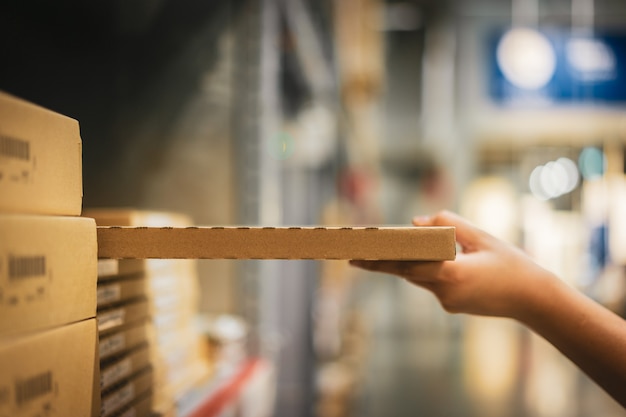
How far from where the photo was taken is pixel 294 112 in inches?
194

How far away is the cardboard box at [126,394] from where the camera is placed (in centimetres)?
98

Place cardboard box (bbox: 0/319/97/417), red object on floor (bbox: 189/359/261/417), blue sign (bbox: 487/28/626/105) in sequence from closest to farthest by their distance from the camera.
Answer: cardboard box (bbox: 0/319/97/417)
red object on floor (bbox: 189/359/261/417)
blue sign (bbox: 487/28/626/105)

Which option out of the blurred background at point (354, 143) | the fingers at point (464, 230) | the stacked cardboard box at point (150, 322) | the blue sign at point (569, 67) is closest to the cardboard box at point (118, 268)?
the stacked cardboard box at point (150, 322)

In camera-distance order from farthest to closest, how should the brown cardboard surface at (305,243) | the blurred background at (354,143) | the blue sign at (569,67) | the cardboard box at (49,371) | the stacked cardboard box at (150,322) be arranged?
the blue sign at (569,67)
the blurred background at (354,143)
the stacked cardboard box at (150,322)
the brown cardboard surface at (305,243)
the cardboard box at (49,371)

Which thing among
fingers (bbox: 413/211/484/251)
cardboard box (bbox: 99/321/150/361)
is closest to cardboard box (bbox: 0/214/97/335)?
cardboard box (bbox: 99/321/150/361)

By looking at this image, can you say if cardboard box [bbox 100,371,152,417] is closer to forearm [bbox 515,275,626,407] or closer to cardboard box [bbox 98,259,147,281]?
cardboard box [bbox 98,259,147,281]

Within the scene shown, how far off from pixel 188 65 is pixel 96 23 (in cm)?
60

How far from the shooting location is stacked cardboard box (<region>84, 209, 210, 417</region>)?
101 centimetres

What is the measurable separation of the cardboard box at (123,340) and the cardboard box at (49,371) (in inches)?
3.6

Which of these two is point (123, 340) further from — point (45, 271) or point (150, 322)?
point (45, 271)

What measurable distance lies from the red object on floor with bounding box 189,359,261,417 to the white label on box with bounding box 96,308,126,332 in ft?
1.24

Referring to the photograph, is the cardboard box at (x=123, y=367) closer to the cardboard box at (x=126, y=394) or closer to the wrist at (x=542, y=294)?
the cardboard box at (x=126, y=394)

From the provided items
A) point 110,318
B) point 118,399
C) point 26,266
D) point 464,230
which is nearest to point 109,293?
point 110,318

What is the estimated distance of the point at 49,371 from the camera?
2.49ft
